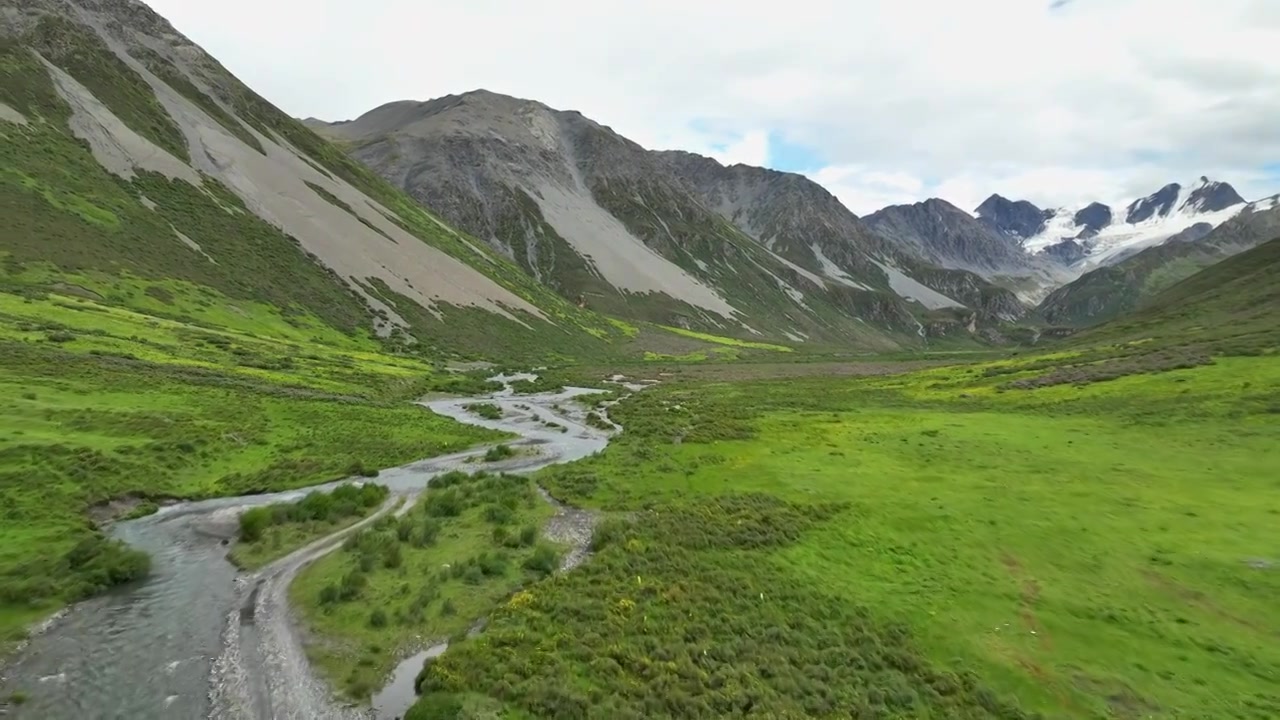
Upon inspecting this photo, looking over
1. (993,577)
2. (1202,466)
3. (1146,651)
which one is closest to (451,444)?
(993,577)

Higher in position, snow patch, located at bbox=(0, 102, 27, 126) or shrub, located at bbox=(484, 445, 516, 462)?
snow patch, located at bbox=(0, 102, 27, 126)

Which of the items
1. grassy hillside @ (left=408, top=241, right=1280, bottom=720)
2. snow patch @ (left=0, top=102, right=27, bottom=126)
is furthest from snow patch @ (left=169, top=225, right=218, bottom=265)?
grassy hillside @ (left=408, top=241, right=1280, bottom=720)

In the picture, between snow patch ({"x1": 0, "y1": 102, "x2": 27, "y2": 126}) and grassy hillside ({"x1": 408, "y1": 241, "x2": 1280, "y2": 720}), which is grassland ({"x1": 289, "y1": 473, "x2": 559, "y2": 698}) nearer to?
grassy hillside ({"x1": 408, "y1": 241, "x2": 1280, "y2": 720})

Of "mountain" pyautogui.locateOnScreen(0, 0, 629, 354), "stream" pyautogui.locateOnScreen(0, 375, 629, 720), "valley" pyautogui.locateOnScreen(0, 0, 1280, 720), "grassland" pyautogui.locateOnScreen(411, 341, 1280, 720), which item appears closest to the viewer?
"stream" pyautogui.locateOnScreen(0, 375, 629, 720)

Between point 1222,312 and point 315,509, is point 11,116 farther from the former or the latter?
point 1222,312

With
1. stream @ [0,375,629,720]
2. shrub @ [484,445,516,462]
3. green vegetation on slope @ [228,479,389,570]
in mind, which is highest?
stream @ [0,375,629,720]

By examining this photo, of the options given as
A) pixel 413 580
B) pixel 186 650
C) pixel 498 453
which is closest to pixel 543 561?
pixel 413 580
